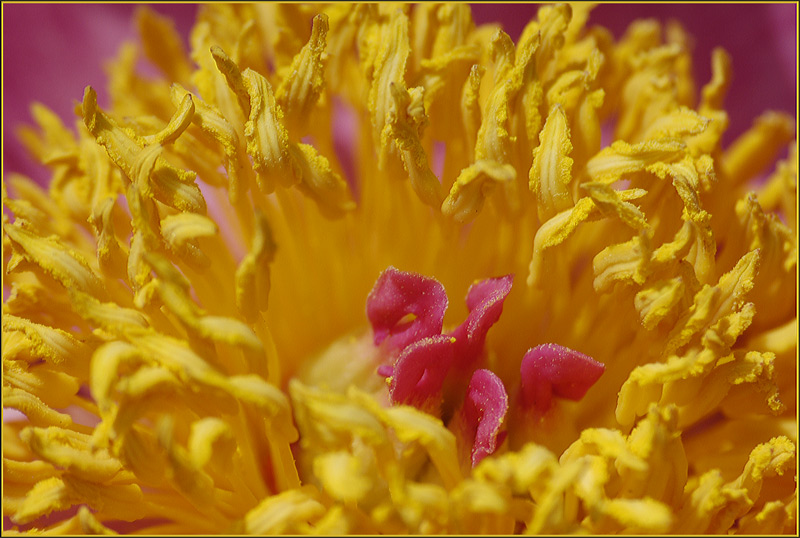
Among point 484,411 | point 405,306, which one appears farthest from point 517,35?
point 484,411

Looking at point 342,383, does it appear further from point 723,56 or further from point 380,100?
point 723,56

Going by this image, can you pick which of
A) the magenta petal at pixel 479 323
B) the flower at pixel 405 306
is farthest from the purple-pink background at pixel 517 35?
the magenta petal at pixel 479 323

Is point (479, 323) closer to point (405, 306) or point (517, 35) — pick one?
point (405, 306)

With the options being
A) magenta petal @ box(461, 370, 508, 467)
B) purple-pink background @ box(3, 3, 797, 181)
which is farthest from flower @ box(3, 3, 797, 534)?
purple-pink background @ box(3, 3, 797, 181)

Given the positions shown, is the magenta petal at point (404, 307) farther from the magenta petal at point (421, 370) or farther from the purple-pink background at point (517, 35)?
the purple-pink background at point (517, 35)

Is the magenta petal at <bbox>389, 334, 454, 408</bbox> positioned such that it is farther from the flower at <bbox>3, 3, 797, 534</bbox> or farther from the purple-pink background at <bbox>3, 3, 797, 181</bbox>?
the purple-pink background at <bbox>3, 3, 797, 181</bbox>

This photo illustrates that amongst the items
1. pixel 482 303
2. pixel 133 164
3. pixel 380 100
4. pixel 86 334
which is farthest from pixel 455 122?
pixel 86 334

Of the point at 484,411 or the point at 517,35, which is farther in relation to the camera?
the point at 517,35
